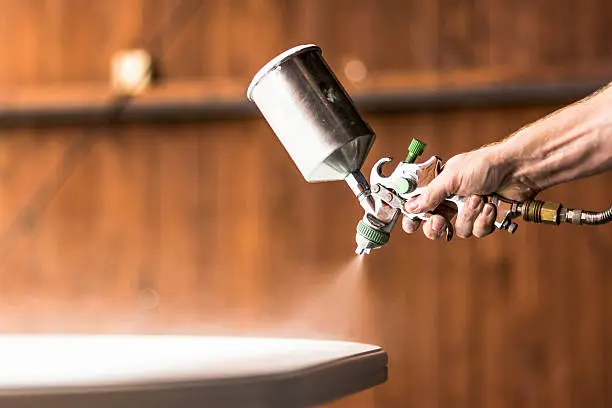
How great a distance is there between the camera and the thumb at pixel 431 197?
3.61 feet

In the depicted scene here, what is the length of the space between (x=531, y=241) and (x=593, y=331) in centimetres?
22

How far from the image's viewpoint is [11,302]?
2.23 m

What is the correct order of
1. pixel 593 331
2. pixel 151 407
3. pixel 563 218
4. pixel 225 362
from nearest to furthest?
pixel 151 407 → pixel 225 362 → pixel 563 218 → pixel 593 331

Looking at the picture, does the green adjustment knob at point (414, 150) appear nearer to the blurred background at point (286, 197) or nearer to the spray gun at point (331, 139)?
the spray gun at point (331, 139)

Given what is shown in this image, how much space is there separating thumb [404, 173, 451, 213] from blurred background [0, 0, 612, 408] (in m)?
0.86

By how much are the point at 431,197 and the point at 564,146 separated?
0.18 m

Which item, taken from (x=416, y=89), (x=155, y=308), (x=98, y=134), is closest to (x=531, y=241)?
(x=416, y=89)

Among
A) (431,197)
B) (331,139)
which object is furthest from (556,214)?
(331,139)

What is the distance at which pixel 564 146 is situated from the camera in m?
1.14

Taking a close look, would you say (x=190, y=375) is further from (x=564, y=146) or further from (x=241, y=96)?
(x=241, y=96)

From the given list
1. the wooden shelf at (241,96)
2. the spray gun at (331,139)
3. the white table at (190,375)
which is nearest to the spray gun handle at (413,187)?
the spray gun at (331,139)

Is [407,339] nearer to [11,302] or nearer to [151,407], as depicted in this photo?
[11,302]

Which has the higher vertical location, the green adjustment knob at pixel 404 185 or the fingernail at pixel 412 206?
the green adjustment knob at pixel 404 185

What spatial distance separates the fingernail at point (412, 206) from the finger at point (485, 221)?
7cm
